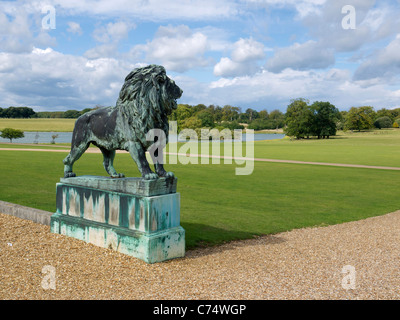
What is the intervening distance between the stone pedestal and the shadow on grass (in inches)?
28.4

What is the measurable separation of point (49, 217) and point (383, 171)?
21795mm

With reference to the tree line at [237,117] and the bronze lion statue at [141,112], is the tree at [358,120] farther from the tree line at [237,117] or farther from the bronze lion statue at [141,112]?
the bronze lion statue at [141,112]

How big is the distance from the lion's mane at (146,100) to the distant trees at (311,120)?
8523 cm

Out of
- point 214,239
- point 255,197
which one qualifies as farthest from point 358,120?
point 214,239

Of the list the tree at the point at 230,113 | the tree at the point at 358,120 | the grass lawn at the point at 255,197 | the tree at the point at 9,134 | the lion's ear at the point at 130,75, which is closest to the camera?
the lion's ear at the point at 130,75

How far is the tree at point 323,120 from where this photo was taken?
88625 mm

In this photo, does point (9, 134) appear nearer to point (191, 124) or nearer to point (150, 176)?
point (191, 124)

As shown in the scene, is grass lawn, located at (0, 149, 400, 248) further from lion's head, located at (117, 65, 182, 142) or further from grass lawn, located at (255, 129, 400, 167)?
grass lawn, located at (255, 129, 400, 167)

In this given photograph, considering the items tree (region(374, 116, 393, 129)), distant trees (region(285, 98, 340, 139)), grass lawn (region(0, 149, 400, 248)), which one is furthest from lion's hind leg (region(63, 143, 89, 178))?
tree (region(374, 116, 393, 129))

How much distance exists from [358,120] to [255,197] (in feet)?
328


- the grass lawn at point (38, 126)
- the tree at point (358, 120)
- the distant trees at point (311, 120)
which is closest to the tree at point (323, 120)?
the distant trees at point (311, 120)
